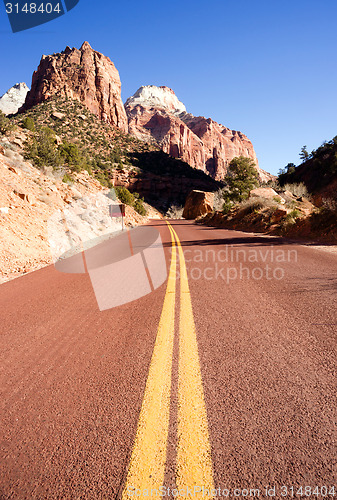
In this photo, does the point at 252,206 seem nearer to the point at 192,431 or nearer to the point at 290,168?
the point at 192,431

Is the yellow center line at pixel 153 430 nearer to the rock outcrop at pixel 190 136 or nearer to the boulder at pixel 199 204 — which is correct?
the boulder at pixel 199 204

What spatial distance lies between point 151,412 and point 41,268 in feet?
20.2

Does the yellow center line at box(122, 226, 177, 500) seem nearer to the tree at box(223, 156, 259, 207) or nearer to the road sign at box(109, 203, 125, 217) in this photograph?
the road sign at box(109, 203, 125, 217)

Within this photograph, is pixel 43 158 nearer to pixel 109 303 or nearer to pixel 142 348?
pixel 109 303

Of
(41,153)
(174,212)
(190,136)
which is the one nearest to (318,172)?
(174,212)

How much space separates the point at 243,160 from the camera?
28.8 m

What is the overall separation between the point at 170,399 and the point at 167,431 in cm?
24

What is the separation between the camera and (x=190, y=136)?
13912cm

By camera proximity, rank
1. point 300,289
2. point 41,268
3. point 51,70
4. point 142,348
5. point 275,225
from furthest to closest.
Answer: point 51,70 < point 275,225 < point 41,268 < point 300,289 < point 142,348

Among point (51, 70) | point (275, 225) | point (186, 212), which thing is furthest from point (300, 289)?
point (51, 70)

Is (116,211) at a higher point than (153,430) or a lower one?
higher

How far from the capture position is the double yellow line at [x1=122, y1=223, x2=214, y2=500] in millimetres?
1166

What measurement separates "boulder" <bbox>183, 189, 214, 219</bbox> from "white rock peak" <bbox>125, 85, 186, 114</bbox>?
497 ft

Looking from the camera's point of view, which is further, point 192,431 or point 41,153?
point 41,153
